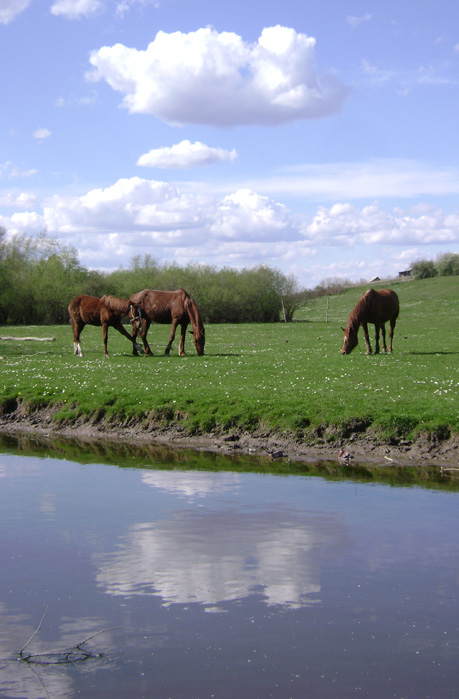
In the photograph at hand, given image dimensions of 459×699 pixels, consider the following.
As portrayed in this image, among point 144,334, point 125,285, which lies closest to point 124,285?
point 125,285

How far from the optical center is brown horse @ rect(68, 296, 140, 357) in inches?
1126

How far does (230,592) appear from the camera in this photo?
752 centimetres

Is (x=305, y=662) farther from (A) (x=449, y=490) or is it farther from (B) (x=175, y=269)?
(B) (x=175, y=269)

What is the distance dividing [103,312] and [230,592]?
72.7 feet

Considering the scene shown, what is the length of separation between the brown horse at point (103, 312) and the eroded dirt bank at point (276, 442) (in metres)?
10.4

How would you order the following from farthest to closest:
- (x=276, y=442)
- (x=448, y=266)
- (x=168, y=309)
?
(x=448, y=266) < (x=168, y=309) < (x=276, y=442)

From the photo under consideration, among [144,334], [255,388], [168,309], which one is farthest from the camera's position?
[144,334]

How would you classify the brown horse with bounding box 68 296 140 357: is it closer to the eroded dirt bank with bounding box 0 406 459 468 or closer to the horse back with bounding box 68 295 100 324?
the horse back with bounding box 68 295 100 324

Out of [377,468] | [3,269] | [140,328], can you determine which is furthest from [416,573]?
[3,269]

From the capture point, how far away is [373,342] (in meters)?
35.3

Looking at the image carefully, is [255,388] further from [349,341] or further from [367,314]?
[367,314]

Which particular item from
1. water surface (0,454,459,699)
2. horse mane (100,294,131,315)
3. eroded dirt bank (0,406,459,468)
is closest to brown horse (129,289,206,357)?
horse mane (100,294,131,315)

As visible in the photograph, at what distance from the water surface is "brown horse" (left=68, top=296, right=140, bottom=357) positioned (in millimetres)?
17215

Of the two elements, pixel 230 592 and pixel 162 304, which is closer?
pixel 230 592
